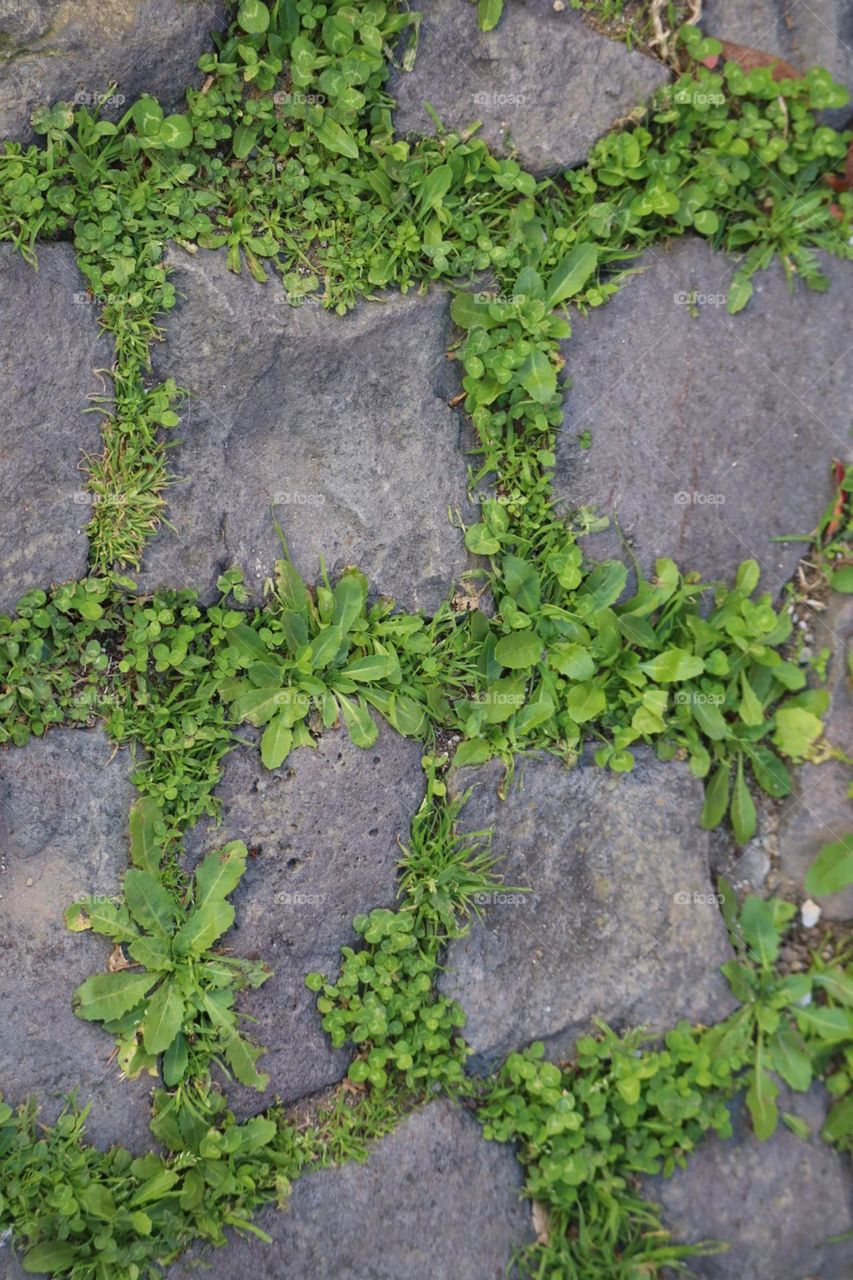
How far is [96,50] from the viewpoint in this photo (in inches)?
133

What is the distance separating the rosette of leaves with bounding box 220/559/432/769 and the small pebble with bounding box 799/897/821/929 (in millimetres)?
1449

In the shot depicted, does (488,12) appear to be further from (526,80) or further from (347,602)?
(347,602)

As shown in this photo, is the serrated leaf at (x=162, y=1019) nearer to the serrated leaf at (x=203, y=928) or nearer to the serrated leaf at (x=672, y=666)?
the serrated leaf at (x=203, y=928)

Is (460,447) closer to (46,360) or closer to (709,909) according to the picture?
(46,360)

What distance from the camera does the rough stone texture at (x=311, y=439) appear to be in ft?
11.5

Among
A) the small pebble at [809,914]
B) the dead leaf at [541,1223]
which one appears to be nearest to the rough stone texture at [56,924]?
the dead leaf at [541,1223]

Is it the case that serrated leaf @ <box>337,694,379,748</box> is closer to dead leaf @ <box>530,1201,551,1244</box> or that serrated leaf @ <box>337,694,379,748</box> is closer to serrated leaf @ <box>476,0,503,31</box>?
dead leaf @ <box>530,1201,551,1244</box>

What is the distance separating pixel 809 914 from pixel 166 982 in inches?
85.7

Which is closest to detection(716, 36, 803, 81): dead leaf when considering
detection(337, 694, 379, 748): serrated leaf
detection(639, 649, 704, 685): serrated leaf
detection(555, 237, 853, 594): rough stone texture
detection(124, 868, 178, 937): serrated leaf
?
detection(555, 237, 853, 594): rough stone texture

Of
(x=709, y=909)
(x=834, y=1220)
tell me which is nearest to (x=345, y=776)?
(x=709, y=909)

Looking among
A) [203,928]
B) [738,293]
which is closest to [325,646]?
[203,928]

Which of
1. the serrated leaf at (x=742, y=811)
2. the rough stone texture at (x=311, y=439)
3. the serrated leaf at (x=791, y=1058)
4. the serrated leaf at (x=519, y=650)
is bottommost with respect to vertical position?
the serrated leaf at (x=791, y=1058)

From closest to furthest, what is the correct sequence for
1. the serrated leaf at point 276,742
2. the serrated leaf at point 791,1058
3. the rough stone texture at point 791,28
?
the serrated leaf at point 791,1058
the serrated leaf at point 276,742
the rough stone texture at point 791,28

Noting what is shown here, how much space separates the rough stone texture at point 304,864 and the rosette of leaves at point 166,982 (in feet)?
0.27
